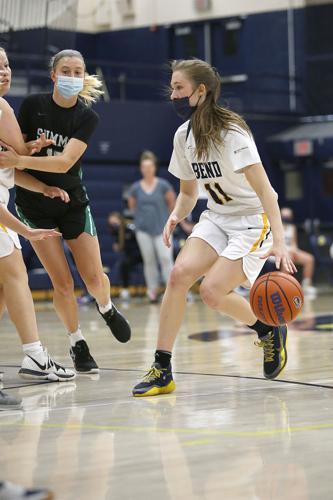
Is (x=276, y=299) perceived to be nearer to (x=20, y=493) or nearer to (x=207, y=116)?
(x=207, y=116)

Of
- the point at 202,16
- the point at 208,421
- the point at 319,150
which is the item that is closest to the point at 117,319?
the point at 208,421

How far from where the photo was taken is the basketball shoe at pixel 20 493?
9.55 feet

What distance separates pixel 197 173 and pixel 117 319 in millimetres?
1301

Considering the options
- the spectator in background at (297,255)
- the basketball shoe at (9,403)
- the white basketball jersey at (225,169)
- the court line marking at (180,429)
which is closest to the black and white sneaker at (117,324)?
the white basketball jersey at (225,169)

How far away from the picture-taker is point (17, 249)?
554cm

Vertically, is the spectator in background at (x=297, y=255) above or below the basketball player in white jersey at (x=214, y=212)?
below

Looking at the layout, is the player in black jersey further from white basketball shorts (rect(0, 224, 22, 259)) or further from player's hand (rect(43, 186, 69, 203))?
white basketball shorts (rect(0, 224, 22, 259))

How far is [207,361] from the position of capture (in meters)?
6.80

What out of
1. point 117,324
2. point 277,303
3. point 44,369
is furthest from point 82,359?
point 277,303

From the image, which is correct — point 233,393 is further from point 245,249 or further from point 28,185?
point 28,185

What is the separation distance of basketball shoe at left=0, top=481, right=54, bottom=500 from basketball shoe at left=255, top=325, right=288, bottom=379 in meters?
2.66

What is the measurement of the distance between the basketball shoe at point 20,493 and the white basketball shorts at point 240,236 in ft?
8.11

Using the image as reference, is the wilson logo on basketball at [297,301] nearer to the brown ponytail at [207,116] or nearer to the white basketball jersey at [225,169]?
the white basketball jersey at [225,169]

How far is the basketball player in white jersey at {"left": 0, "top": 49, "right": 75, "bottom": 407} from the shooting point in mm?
5453
